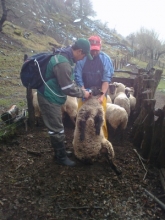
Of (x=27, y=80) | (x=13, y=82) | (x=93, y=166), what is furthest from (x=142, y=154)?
(x=13, y=82)

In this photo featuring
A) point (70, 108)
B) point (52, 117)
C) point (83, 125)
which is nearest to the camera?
point (52, 117)

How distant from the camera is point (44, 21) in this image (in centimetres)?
2769

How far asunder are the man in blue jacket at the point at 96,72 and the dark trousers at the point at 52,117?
977 mm

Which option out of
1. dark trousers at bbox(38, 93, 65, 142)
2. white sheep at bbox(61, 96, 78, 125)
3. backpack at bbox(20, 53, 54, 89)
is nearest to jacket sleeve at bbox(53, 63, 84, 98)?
backpack at bbox(20, 53, 54, 89)

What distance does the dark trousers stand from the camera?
11.5 ft

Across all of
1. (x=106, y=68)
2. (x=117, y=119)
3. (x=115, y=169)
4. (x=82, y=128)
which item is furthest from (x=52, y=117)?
(x=117, y=119)

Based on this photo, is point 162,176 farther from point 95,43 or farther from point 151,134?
point 95,43

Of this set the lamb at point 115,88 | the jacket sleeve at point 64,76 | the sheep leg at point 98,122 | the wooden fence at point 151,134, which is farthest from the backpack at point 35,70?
the lamb at point 115,88

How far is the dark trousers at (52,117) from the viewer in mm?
3495

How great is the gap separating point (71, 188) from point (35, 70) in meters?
1.86

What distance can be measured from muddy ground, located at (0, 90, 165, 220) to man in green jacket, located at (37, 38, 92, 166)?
56 cm

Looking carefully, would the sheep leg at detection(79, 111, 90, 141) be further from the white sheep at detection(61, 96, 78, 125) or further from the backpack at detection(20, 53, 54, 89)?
the white sheep at detection(61, 96, 78, 125)

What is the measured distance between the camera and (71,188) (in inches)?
128

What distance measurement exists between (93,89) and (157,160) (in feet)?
5.73
